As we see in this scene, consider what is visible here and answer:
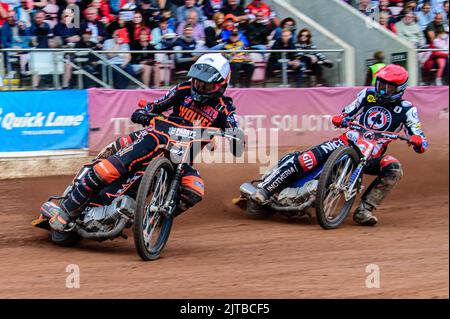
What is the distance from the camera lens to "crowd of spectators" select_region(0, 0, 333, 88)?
11.6 m

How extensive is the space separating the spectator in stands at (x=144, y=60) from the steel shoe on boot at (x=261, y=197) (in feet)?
12.2

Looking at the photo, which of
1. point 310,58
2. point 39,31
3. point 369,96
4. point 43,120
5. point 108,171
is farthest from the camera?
point 310,58

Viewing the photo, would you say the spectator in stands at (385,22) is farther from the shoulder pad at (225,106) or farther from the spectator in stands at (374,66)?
the shoulder pad at (225,106)

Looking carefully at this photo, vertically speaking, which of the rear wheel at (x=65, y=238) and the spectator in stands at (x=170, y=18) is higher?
the spectator in stands at (x=170, y=18)

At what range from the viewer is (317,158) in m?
9.21

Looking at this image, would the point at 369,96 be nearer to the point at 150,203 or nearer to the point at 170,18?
the point at 150,203

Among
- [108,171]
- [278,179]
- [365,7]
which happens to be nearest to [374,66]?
[365,7]

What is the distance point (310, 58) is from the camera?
13742 millimetres

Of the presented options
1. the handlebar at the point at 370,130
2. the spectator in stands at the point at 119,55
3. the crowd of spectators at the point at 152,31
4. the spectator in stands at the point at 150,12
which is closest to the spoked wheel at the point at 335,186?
the handlebar at the point at 370,130

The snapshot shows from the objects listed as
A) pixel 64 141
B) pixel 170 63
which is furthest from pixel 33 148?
pixel 170 63

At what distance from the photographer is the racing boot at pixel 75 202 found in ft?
24.1

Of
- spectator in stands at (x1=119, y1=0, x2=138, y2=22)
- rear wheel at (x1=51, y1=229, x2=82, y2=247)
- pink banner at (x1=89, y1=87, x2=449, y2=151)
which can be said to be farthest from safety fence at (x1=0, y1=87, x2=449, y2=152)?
rear wheel at (x1=51, y1=229, x2=82, y2=247)

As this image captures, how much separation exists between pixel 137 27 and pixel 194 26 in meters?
1.14

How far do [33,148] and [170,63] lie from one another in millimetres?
2844
